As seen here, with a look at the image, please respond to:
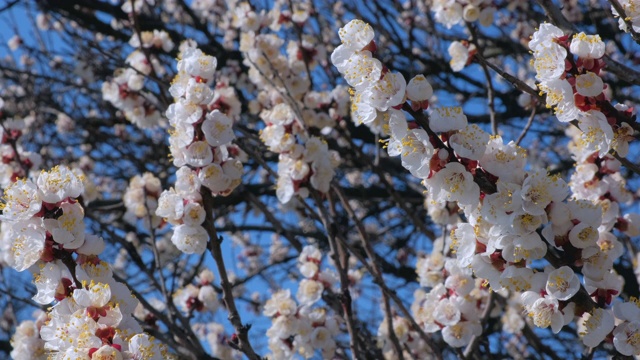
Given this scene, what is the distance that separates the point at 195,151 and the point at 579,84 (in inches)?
58.4

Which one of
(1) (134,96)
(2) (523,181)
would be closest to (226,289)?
(2) (523,181)

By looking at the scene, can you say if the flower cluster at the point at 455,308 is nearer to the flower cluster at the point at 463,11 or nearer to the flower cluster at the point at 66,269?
the flower cluster at the point at 463,11

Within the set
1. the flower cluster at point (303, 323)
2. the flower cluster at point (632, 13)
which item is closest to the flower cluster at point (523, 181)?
the flower cluster at point (632, 13)

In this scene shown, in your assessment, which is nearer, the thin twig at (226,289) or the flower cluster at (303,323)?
the thin twig at (226,289)

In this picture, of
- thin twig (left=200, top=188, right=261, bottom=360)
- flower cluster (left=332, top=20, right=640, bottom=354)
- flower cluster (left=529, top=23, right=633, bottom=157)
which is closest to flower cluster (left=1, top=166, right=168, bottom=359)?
thin twig (left=200, top=188, right=261, bottom=360)

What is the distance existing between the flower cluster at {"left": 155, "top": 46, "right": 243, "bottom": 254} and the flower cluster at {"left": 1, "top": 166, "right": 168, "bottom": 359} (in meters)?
0.59

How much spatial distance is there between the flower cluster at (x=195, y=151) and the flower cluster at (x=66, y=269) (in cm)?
59

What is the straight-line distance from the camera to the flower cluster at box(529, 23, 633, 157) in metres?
2.17

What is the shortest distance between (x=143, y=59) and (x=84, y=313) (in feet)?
9.56

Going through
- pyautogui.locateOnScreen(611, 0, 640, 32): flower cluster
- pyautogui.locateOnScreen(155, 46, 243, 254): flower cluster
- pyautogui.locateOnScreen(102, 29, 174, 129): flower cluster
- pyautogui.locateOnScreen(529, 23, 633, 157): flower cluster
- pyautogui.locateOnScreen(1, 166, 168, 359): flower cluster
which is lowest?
pyautogui.locateOnScreen(529, 23, 633, 157): flower cluster

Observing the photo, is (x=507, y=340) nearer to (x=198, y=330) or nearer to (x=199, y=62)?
(x=198, y=330)

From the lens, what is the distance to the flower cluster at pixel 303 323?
3752 mm

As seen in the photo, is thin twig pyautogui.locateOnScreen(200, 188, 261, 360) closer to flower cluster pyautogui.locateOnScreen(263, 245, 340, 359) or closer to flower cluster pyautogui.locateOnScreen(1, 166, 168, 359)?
flower cluster pyautogui.locateOnScreen(1, 166, 168, 359)

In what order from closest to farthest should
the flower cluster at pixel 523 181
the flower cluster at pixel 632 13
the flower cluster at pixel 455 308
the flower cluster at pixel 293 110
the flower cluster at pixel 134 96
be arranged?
the flower cluster at pixel 523 181 → the flower cluster at pixel 632 13 → the flower cluster at pixel 455 308 → the flower cluster at pixel 293 110 → the flower cluster at pixel 134 96
